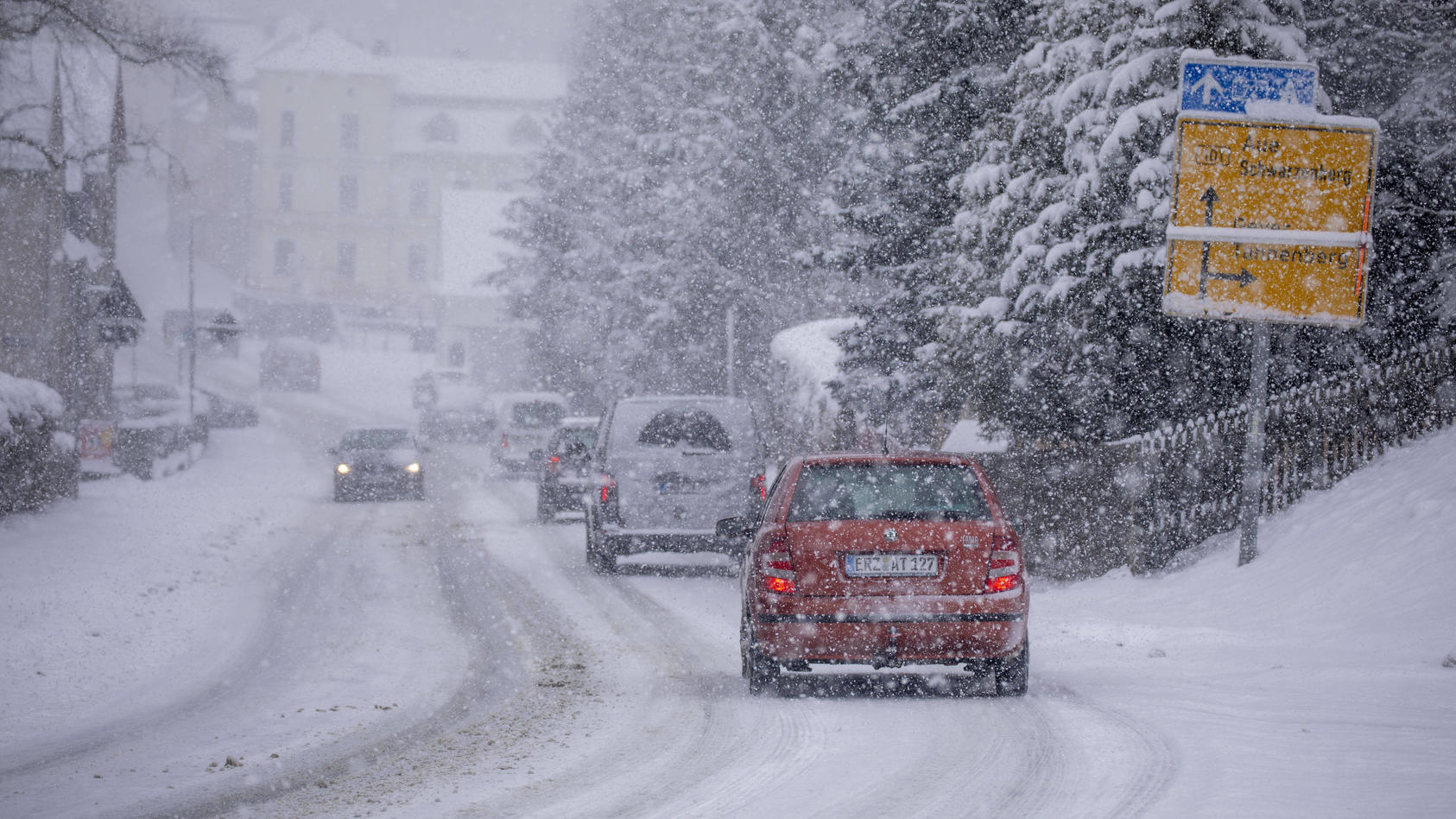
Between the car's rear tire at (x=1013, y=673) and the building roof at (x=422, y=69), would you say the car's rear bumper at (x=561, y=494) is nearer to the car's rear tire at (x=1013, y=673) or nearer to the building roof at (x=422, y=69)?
the car's rear tire at (x=1013, y=673)

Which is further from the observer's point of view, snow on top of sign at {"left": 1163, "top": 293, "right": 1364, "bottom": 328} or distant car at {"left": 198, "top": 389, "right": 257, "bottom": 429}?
distant car at {"left": 198, "top": 389, "right": 257, "bottom": 429}

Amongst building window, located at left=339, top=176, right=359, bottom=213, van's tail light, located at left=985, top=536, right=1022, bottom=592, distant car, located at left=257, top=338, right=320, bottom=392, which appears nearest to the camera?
van's tail light, located at left=985, top=536, right=1022, bottom=592

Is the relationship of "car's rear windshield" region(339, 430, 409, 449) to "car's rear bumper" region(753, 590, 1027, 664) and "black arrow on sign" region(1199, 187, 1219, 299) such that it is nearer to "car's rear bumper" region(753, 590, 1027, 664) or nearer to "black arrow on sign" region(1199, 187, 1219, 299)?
"black arrow on sign" region(1199, 187, 1219, 299)

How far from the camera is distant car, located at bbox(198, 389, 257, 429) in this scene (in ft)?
180

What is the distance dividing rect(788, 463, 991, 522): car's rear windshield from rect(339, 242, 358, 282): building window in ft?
305

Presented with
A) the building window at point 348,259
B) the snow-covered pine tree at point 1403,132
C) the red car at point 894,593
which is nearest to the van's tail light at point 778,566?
the red car at point 894,593

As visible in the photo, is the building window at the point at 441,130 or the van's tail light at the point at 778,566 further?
the building window at the point at 441,130

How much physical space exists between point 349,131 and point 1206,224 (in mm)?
92945

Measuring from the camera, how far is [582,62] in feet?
165

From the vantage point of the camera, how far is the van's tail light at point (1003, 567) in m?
9.31

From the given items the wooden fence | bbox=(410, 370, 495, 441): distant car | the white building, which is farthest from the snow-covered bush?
the white building

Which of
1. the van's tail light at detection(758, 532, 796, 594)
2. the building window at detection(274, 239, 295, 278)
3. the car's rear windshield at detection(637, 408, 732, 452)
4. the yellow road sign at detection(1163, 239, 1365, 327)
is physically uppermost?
the building window at detection(274, 239, 295, 278)

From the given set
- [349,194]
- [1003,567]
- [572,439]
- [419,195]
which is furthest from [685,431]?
[419,195]

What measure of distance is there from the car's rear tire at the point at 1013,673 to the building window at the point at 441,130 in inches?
3839
